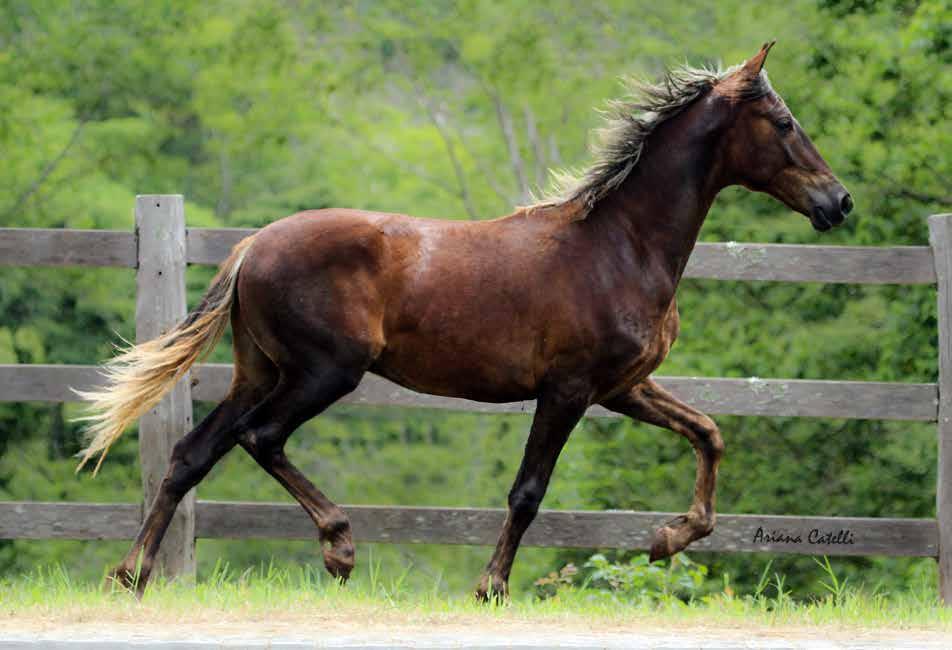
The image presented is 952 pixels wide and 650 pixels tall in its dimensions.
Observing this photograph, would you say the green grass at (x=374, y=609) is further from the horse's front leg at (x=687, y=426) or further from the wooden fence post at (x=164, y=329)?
the wooden fence post at (x=164, y=329)

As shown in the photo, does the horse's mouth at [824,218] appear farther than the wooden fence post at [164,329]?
No

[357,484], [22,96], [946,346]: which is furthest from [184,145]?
[946,346]

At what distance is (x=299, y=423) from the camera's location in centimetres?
568

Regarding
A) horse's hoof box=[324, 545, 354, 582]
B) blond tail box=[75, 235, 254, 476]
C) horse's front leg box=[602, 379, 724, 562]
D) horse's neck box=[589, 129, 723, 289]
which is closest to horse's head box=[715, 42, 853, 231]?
horse's neck box=[589, 129, 723, 289]

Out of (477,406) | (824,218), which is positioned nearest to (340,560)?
(477,406)

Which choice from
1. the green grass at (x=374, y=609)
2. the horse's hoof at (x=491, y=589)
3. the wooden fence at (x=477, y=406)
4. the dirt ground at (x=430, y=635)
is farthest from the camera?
the wooden fence at (x=477, y=406)

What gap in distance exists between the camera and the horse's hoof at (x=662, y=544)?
232 inches

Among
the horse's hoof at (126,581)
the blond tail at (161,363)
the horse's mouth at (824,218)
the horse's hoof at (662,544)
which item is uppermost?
the horse's mouth at (824,218)

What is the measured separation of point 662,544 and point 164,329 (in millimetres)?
2575

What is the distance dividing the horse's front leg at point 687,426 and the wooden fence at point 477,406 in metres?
0.41

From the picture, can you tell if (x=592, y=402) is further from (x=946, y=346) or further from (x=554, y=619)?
(x=946, y=346)

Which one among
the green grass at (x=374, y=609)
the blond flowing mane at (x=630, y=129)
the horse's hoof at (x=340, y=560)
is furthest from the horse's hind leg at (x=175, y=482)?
the blond flowing mane at (x=630, y=129)

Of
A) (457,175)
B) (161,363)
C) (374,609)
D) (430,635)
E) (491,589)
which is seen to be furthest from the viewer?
(457,175)

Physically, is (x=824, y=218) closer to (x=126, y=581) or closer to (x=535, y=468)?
(x=535, y=468)
